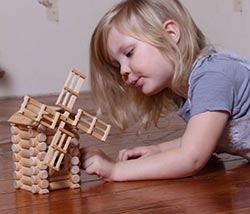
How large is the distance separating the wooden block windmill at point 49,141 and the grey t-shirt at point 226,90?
0.23 metres

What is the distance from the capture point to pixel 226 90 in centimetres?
121

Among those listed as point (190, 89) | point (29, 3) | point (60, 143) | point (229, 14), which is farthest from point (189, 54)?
point (229, 14)

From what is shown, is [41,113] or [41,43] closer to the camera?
[41,113]

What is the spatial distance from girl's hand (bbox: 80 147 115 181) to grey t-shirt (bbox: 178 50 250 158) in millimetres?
191

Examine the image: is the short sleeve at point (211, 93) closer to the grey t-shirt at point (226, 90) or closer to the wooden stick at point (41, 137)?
the grey t-shirt at point (226, 90)

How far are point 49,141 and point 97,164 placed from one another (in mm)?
125

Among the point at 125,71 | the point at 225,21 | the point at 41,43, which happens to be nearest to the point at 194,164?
the point at 125,71

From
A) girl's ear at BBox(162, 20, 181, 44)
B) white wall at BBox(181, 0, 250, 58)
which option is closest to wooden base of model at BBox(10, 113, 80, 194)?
girl's ear at BBox(162, 20, 181, 44)

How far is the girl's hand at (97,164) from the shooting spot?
116 cm

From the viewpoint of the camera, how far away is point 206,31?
3424mm

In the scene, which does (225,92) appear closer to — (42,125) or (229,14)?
(42,125)

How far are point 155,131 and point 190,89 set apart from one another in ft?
2.01

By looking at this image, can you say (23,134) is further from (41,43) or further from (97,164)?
(41,43)

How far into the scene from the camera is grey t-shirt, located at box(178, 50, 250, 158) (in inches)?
46.9
